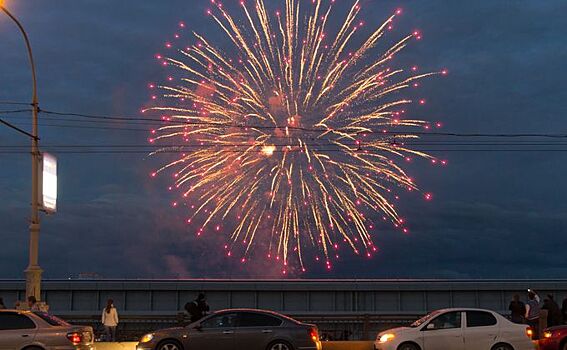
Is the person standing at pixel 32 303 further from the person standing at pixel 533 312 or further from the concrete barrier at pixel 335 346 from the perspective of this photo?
the person standing at pixel 533 312

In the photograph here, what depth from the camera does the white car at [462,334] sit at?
19.4m

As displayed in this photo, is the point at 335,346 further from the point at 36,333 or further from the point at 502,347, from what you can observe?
the point at 36,333

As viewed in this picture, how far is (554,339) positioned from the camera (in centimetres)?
2014

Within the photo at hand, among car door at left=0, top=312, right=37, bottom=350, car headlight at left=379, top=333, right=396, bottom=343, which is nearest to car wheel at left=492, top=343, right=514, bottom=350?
car headlight at left=379, top=333, right=396, bottom=343

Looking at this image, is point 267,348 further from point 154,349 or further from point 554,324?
point 554,324

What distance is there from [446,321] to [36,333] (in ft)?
33.4

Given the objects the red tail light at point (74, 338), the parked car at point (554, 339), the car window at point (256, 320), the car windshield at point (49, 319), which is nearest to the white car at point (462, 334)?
the parked car at point (554, 339)

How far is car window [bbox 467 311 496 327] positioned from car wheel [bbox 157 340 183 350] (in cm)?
749

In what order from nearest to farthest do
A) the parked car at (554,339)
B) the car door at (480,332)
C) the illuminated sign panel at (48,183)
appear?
the car door at (480,332) → the parked car at (554,339) → the illuminated sign panel at (48,183)

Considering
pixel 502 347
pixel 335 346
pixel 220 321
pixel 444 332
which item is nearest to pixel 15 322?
pixel 220 321

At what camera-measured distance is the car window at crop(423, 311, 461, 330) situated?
1972cm

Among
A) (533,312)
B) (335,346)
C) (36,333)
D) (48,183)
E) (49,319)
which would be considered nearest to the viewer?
(36,333)

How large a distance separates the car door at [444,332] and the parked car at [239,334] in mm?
2904

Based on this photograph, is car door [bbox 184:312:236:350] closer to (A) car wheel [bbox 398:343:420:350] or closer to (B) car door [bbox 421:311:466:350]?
(A) car wheel [bbox 398:343:420:350]
